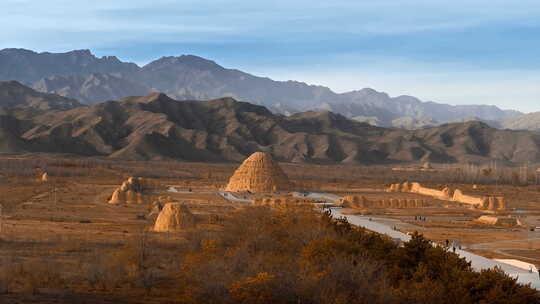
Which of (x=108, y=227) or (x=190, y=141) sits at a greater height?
(x=190, y=141)

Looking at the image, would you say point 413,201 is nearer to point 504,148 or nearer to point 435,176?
point 435,176

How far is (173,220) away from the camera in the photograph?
37438 mm

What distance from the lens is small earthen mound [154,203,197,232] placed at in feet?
122

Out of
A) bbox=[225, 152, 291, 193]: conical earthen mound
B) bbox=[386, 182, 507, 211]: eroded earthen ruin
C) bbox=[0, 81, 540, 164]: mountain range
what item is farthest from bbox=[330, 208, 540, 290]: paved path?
bbox=[0, 81, 540, 164]: mountain range

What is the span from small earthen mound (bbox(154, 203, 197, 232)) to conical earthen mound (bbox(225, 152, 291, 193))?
128ft

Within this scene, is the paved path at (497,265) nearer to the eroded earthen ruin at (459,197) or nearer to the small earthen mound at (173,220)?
the small earthen mound at (173,220)

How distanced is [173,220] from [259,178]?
136 feet

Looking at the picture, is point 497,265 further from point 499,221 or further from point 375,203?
point 375,203

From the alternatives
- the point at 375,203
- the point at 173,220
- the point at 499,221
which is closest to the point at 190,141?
the point at 375,203

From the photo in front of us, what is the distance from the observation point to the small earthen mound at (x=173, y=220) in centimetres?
3731

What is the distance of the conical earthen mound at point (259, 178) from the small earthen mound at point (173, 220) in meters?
39.1

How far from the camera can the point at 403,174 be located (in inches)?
5118

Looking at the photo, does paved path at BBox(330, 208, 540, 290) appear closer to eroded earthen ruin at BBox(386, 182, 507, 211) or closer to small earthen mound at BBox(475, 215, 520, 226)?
small earthen mound at BBox(475, 215, 520, 226)

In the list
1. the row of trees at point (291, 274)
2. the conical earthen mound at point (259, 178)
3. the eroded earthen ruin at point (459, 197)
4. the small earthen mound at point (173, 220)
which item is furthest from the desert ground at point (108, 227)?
the conical earthen mound at point (259, 178)
